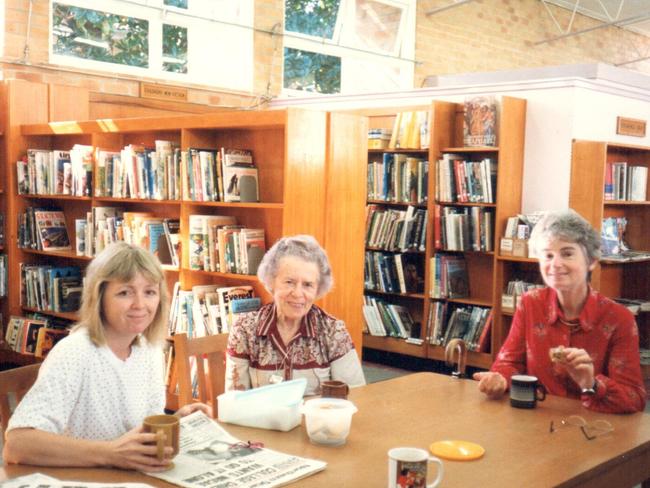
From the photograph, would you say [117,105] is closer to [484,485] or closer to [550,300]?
[550,300]

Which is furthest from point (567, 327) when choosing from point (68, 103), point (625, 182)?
point (68, 103)

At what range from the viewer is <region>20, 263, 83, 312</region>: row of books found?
5.50 meters

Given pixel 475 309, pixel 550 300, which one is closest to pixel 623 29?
pixel 475 309

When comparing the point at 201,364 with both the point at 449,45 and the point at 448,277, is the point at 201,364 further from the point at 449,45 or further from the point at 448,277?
the point at 449,45

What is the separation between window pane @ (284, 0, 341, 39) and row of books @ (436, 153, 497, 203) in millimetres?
3230

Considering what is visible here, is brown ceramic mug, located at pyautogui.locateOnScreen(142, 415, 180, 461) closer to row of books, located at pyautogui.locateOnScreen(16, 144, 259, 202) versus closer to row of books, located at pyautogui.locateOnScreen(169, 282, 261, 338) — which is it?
row of books, located at pyautogui.locateOnScreen(169, 282, 261, 338)

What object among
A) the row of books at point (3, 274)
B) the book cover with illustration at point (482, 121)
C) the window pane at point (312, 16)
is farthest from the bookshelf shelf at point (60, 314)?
the window pane at point (312, 16)

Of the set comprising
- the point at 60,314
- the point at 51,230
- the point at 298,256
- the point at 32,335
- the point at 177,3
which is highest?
the point at 177,3

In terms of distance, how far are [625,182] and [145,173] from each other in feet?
11.4

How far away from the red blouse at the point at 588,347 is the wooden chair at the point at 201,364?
3.13 feet

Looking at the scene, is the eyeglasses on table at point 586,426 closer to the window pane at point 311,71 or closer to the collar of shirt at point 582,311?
the collar of shirt at point 582,311

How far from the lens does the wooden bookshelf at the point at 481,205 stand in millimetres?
5727

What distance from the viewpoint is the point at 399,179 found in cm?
629

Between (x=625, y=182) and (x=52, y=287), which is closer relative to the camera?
(x=52, y=287)
